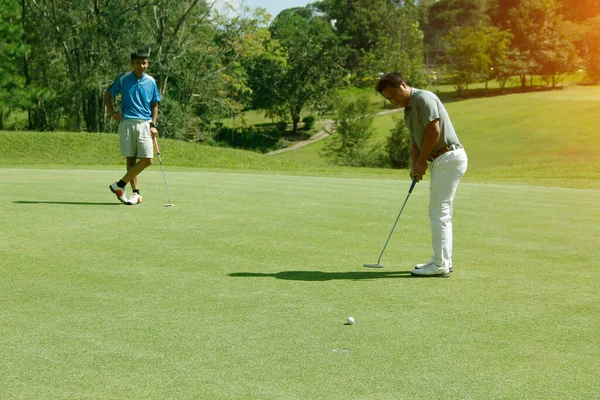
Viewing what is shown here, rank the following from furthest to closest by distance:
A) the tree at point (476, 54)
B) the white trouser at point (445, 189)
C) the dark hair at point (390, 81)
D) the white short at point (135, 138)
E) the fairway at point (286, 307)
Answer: the tree at point (476, 54) < the white short at point (135, 138) < the white trouser at point (445, 189) < the dark hair at point (390, 81) < the fairway at point (286, 307)

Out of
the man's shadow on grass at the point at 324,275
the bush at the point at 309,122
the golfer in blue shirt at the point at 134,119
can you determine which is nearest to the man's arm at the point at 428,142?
the man's shadow on grass at the point at 324,275

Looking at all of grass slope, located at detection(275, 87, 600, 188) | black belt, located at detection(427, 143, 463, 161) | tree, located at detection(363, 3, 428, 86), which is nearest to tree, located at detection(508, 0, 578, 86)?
grass slope, located at detection(275, 87, 600, 188)

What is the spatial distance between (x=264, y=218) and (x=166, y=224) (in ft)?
4.63

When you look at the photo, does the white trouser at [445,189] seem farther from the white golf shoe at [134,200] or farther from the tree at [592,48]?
the tree at [592,48]

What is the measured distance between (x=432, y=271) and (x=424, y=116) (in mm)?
1411

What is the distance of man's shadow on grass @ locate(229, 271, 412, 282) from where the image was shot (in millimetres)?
6777

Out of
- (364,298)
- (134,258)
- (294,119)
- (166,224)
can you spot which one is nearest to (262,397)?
(364,298)

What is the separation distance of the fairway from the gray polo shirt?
1.28 metres

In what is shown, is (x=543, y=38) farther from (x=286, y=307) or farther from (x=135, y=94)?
(x=286, y=307)

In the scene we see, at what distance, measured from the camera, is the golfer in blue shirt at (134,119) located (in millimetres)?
11648

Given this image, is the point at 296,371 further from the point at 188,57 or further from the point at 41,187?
the point at 188,57

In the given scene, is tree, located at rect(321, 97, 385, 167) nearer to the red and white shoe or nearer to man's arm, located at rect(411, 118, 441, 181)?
the red and white shoe

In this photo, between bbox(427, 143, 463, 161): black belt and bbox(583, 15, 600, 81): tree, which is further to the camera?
bbox(583, 15, 600, 81): tree

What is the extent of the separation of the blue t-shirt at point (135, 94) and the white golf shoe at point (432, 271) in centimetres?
627
